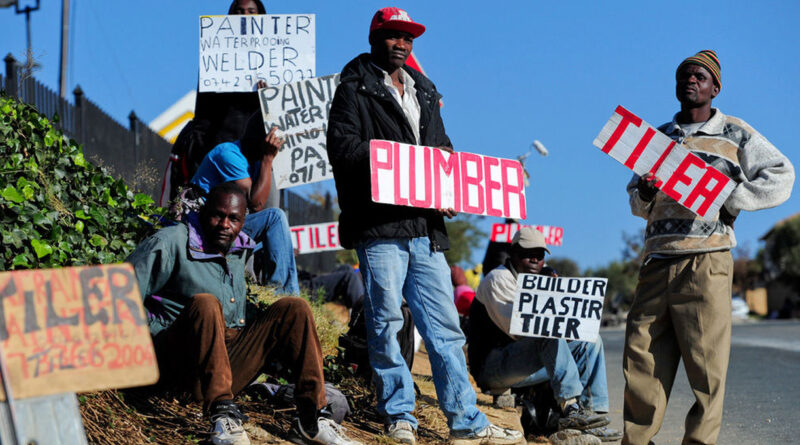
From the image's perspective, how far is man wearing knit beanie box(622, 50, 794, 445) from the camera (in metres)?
5.54

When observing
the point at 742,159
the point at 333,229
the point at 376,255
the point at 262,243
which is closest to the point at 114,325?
the point at 376,255

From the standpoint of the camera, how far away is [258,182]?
7531 mm

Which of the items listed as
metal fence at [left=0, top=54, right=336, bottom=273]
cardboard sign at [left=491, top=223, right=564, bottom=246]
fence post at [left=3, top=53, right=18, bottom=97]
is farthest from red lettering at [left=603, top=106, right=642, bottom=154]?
cardboard sign at [left=491, top=223, right=564, bottom=246]

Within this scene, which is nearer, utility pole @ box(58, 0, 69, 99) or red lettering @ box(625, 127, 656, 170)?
red lettering @ box(625, 127, 656, 170)

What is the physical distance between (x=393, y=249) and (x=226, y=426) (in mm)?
1384

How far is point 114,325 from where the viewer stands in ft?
11.0

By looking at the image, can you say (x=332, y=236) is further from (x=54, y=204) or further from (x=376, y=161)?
(x=376, y=161)

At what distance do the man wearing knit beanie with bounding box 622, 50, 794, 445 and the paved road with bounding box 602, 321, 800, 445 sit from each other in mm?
A: 2118

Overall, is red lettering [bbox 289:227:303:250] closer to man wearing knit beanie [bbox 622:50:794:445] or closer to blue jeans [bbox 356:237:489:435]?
blue jeans [bbox 356:237:489:435]

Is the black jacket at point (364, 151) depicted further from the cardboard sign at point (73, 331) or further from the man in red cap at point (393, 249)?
the cardboard sign at point (73, 331)

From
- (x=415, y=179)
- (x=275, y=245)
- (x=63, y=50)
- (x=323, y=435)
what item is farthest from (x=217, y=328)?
(x=63, y=50)

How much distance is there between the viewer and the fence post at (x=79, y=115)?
1125cm

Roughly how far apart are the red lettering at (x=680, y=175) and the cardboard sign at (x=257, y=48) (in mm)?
4046

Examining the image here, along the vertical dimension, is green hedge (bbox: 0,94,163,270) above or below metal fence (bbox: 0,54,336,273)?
below
